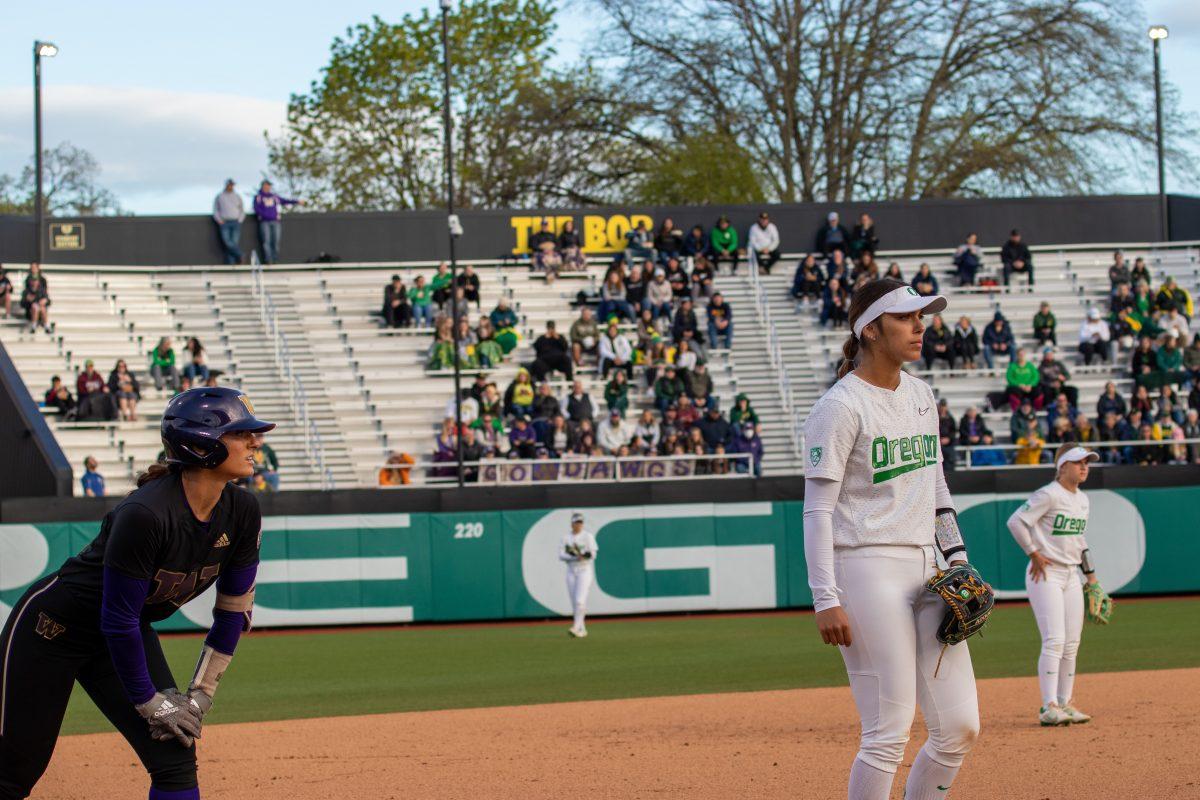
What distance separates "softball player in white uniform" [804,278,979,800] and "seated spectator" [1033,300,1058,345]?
24.4m

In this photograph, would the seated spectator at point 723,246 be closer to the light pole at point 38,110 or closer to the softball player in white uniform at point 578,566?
the softball player in white uniform at point 578,566

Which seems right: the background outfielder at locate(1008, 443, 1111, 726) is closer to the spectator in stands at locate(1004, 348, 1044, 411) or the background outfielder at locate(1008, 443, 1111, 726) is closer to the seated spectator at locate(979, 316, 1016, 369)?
the spectator in stands at locate(1004, 348, 1044, 411)

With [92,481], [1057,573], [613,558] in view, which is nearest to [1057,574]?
Answer: [1057,573]

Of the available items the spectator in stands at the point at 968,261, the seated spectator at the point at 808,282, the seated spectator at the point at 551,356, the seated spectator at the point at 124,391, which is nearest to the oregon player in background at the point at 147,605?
the seated spectator at the point at 124,391

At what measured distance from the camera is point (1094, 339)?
95.5ft

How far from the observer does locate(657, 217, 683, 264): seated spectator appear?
3145cm

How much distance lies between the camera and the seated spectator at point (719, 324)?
29.5 m

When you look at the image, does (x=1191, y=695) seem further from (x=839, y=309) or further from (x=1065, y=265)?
(x=1065, y=265)

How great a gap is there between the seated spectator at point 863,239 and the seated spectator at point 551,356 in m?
7.50

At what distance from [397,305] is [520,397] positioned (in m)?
5.03

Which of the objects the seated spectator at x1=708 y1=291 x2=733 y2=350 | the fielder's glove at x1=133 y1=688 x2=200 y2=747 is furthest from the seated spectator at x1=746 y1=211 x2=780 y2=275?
the fielder's glove at x1=133 y1=688 x2=200 y2=747

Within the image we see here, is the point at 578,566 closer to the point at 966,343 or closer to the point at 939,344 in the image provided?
the point at 939,344

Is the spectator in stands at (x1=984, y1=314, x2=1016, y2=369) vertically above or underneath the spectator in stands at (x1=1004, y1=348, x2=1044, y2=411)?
above

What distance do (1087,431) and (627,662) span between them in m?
11.9
